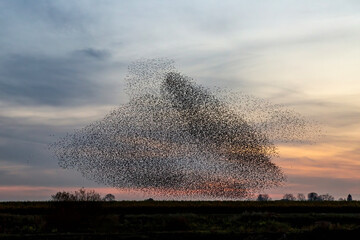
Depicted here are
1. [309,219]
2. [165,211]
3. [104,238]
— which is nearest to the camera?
[104,238]

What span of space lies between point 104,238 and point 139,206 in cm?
2167

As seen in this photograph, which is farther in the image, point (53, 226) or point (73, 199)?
point (73, 199)

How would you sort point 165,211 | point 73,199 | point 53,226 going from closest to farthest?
point 53,226, point 73,199, point 165,211

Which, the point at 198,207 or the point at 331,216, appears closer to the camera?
the point at 331,216

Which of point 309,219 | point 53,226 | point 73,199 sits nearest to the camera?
point 53,226

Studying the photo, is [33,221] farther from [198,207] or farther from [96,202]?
[198,207]

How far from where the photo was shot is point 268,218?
140 ft

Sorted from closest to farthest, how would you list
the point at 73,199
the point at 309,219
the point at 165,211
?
the point at 73,199 < the point at 309,219 < the point at 165,211

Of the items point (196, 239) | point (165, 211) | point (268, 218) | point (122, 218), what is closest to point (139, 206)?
point (165, 211)

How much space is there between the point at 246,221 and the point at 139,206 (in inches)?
485

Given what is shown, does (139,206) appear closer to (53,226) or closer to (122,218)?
(122,218)

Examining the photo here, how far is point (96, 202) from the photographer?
41.2 metres

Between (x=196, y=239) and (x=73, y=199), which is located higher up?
(x=73, y=199)

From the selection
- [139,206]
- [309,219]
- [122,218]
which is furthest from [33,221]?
[309,219]
